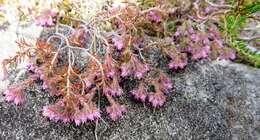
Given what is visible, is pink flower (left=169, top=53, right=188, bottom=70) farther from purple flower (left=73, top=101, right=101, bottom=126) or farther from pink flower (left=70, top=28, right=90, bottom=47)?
purple flower (left=73, top=101, right=101, bottom=126)

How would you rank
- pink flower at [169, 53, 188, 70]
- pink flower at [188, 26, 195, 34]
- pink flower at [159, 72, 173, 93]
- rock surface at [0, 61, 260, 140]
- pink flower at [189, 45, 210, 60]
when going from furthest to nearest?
pink flower at [188, 26, 195, 34] < pink flower at [189, 45, 210, 60] < pink flower at [169, 53, 188, 70] < pink flower at [159, 72, 173, 93] < rock surface at [0, 61, 260, 140]

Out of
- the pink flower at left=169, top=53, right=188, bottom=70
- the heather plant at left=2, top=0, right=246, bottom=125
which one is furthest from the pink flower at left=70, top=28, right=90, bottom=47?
the pink flower at left=169, top=53, right=188, bottom=70

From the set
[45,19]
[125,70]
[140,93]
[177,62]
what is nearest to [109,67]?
[125,70]

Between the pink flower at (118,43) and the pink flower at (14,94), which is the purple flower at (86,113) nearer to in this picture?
the pink flower at (14,94)

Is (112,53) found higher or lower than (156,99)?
higher

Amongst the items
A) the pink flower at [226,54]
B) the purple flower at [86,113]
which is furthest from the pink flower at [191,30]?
the purple flower at [86,113]

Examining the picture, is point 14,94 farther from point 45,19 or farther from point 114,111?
point 45,19
